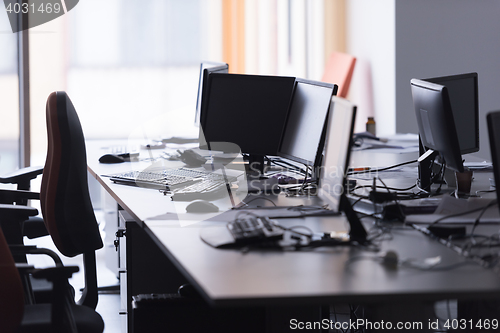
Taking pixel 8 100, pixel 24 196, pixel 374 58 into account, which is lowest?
pixel 24 196

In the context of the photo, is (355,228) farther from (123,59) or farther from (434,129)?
(123,59)

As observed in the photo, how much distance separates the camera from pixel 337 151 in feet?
4.91

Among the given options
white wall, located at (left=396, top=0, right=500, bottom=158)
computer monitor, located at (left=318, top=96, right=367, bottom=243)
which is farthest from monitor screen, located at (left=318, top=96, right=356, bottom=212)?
white wall, located at (left=396, top=0, right=500, bottom=158)

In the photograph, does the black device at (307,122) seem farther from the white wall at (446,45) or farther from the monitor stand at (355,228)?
the white wall at (446,45)

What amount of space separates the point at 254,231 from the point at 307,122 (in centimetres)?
82

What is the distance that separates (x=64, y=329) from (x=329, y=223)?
2.67 feet

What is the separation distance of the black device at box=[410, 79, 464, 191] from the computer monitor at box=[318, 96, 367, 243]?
48 centimetres

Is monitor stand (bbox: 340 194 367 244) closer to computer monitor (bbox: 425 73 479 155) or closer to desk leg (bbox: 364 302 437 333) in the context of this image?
desk leg (bbox: 364 302 437 333)

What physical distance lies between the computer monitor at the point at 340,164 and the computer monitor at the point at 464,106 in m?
0.77

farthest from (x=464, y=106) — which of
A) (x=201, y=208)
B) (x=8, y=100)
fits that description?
(x=8, y=100)

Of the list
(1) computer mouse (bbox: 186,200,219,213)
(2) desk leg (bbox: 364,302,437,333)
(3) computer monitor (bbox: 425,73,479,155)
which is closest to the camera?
(2) desk leg (bbox: 364,302,437,333)

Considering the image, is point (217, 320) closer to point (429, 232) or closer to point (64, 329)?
point (64, 329)

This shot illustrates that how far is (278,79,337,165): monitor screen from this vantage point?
2.09 m

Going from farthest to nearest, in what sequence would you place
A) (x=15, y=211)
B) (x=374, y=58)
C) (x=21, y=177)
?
(x=374, y=58) < (x=21, y=177) < (x=15, y=211)
